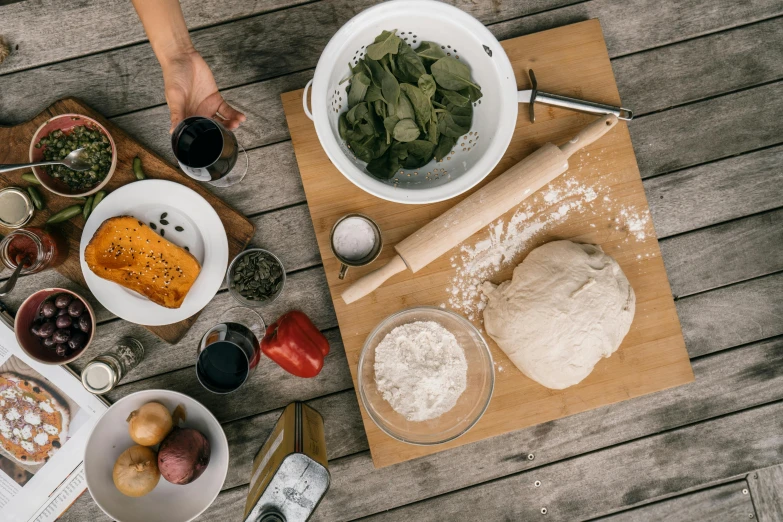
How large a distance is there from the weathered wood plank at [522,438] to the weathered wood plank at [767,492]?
0.24 meters

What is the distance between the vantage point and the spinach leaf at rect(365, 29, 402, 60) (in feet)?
3.12

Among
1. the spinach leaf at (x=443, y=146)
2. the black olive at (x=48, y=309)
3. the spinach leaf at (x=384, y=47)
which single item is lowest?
the black olive at (x=48, y=309)

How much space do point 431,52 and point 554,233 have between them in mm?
590

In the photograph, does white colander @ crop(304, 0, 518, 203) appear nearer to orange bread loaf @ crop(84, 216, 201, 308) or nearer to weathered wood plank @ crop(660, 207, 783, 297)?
orange bread loaf @ crop(84, 216, 201, 308)

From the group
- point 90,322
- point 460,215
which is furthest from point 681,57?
point 90,322

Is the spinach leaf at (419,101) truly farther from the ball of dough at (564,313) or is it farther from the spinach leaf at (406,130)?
the ball of dough at (564,313)

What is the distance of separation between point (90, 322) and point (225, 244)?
42 cm

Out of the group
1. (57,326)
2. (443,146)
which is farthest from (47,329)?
(443,146)

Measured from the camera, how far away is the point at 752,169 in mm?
1441

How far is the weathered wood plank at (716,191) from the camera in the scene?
1.43 metres

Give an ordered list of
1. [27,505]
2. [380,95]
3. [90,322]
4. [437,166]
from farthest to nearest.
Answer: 1. [27,505]
2. [90,322]
3. [437,166]
4. [380,95]

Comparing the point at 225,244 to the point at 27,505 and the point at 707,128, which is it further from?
the point at 707,128

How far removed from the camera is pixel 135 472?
1180 mm

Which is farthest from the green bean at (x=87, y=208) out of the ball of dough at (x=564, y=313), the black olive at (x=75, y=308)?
the ball of dough at (x=564, y=313)
